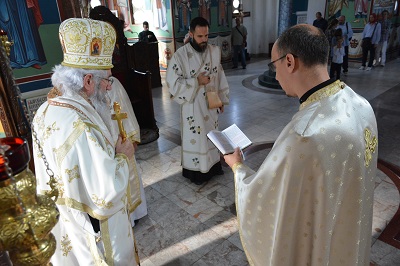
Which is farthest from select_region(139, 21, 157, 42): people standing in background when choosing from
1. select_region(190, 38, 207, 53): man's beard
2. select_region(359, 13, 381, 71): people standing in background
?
select_region(359, 13, 381, 71): people standing in background

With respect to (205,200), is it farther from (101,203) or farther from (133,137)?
(101,203)

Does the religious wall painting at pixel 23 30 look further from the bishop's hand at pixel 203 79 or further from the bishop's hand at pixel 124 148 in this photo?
the bishop's hand at pixel 124 148

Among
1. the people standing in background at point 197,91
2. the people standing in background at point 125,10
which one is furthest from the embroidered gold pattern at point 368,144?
the people standing in background at point 125,10

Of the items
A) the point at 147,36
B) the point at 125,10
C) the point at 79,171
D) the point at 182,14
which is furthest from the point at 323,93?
the point at 125,10

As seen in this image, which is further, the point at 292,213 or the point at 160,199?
Result: the point at 160,199

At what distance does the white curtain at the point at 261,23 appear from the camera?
1461 centimetres

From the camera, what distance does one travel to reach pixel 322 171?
1355 millimetres

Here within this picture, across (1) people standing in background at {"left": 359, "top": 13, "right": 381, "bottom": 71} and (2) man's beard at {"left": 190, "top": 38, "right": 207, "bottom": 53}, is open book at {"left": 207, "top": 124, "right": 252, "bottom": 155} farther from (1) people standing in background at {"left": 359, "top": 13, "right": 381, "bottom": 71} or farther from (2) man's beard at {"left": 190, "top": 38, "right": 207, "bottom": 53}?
(1) people standing in background at {"left": 359, "top": 13, "right": 381, "bottom": 71}

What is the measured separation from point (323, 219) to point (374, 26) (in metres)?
11.2

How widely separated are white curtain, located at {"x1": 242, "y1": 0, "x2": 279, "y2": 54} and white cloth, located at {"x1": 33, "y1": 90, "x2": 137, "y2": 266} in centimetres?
1449

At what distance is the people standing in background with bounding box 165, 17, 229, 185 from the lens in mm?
3566

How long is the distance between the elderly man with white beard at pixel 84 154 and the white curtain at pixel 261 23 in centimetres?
1421

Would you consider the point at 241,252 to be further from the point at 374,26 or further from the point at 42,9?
the point at 374,26

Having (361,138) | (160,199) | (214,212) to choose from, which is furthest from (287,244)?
(160,199)
